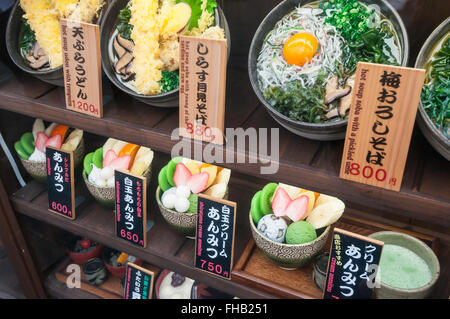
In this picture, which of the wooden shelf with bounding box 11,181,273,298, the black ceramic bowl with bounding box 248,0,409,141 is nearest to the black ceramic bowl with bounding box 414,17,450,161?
the black ceramic bowl with bounding box 248,0,409,141

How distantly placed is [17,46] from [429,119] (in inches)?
54.3

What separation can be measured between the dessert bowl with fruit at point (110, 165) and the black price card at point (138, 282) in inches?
11.6

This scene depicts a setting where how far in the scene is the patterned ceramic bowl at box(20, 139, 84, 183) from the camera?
5.63 feet

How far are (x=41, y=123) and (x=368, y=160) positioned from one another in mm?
1470

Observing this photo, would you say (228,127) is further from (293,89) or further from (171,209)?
(171,209)

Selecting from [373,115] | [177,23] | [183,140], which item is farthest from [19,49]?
[373,115]

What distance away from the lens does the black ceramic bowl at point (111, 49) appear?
120cm

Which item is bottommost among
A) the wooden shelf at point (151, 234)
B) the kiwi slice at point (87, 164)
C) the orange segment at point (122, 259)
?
the orange segment at point (122, 259)

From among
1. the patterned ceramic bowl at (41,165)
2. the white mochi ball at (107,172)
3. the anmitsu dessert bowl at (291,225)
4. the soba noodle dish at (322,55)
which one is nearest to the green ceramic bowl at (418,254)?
the anmitsu dessert bowl at (291,225)

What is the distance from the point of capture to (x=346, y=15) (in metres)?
1.06

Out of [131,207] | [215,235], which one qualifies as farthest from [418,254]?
[131,207]

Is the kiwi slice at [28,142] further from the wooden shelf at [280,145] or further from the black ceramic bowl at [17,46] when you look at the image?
the black ceramic bowl at [17,46]

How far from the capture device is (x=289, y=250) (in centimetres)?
127

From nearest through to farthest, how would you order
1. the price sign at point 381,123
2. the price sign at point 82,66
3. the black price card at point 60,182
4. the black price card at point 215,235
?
the price sign at point 381,123
the price sign at point 82,66
the black price card at point 215,235
the black price card at point 60,182
